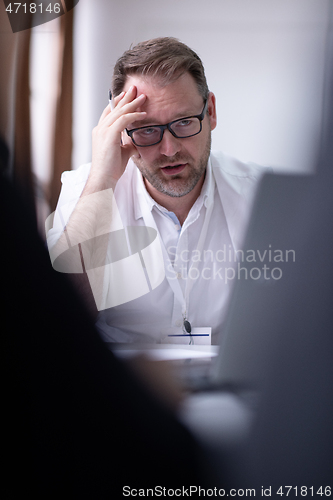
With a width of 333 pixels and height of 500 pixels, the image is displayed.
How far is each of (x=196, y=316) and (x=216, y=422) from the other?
0.19 m

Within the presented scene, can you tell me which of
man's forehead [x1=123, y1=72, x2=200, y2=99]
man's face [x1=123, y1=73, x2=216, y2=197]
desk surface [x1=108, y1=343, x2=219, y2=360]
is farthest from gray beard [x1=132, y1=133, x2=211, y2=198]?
desk surface [x1=108, y1=343, x2=219, y2=360]

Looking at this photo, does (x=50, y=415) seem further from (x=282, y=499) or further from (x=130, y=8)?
(x=130, y=8)

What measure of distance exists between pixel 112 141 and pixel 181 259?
0.25 metres

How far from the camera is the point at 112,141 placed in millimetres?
662

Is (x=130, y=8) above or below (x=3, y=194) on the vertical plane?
above

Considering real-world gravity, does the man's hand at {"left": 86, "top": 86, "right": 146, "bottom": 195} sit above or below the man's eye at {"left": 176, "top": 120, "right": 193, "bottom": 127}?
below

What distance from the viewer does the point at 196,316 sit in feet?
2.19

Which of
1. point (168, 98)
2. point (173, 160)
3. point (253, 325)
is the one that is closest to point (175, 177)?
point (173, 160)

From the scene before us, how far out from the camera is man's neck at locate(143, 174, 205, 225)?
0.78m

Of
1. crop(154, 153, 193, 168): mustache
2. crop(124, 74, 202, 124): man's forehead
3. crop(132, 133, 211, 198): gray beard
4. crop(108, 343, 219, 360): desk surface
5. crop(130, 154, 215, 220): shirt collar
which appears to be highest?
crop(124, 74, 202, 124): man's forehead

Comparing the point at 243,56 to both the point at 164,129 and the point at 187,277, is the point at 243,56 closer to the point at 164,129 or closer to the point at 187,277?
the point at 164,129

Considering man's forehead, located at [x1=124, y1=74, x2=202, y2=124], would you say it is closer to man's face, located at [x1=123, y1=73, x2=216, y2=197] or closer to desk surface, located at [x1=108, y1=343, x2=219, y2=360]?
man's face, located at [x1=123, y1=73, x2=216, y2=197]

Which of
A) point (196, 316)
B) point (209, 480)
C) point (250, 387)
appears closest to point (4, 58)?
point (196, 316)

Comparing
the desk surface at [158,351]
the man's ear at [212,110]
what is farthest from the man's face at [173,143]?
the desk surface at [158,351]
